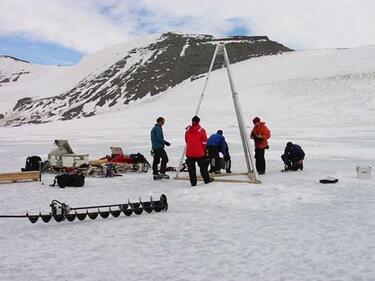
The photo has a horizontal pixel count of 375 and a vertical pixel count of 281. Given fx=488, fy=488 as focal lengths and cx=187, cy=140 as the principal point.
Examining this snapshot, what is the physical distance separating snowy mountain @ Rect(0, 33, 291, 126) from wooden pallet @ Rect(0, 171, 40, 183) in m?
84.6

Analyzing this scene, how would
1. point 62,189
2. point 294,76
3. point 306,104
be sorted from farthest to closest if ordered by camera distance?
point 294,76, point 306,104, point 62,189

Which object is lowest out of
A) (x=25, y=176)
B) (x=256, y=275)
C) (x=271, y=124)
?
(x=256, y=275)

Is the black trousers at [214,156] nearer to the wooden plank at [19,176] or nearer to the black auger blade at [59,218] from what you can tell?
the wooden plank at [19,176]

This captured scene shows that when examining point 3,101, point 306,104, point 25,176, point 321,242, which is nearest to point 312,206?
point 321,242

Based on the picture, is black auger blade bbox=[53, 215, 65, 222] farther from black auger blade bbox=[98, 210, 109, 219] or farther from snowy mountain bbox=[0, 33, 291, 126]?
snowy mountain bbox=[0, 33, 291, 126]

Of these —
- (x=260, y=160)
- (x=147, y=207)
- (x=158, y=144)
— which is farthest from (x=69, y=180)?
(x=260, y=160)

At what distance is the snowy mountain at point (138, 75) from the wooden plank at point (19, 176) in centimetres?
8464

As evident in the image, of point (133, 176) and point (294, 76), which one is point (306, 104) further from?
point (133, 176)

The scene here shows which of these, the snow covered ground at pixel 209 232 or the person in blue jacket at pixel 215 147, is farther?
the person in blue jacket at pixel 215 147

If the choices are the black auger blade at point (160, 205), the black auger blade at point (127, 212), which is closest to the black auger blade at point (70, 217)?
the black auger blade at point (127, 212)

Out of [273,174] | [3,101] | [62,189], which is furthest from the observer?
[3,101]

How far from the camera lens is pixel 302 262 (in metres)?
5.85

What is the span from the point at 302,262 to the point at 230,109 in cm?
5404

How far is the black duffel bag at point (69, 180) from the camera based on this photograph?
12.1 meters
